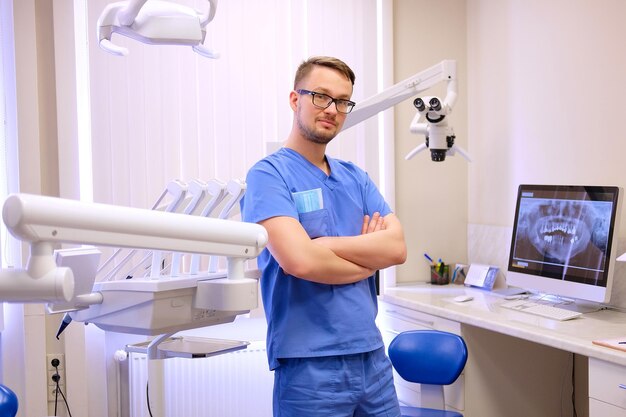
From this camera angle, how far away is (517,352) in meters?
3.04

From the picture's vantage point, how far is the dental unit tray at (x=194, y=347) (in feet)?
5.82

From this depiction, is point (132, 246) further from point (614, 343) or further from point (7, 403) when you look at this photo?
point (614, 343)

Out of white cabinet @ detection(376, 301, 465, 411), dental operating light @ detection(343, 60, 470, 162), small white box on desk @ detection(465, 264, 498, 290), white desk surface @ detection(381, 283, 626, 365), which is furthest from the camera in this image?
small white box on desk @ detection(465, 264, 498, 290)

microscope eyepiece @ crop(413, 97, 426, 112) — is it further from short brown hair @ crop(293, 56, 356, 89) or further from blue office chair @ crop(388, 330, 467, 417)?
short brown hair @ crop(293, 56, 356, 89)

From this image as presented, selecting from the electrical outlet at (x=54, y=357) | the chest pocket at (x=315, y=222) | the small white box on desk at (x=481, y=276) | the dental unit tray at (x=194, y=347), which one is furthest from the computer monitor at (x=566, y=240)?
the electrical outlet at (x=54, y=357)

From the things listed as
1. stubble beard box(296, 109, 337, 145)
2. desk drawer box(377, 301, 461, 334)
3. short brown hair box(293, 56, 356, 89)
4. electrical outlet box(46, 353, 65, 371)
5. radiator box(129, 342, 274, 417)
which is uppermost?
short brown hair box(293, 56, 356, 89)

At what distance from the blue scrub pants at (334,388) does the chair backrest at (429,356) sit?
2.49 ft

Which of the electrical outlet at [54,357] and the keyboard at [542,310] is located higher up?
the keyboard at [542,310]

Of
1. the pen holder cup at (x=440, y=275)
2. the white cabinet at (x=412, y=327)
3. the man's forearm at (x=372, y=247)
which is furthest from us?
the pen holder cup at (x=440, y=275)

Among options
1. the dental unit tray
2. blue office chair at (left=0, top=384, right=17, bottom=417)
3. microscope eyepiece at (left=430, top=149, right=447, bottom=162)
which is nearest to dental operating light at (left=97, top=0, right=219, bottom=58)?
the dental unit tray

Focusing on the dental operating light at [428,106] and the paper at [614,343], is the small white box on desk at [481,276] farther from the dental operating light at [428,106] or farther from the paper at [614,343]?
the paper at [614,343]

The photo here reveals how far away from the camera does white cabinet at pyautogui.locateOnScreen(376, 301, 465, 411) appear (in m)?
2.91

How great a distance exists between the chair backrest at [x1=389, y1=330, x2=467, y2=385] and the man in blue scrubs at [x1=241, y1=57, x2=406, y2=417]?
2.44 ft

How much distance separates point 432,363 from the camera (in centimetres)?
260
